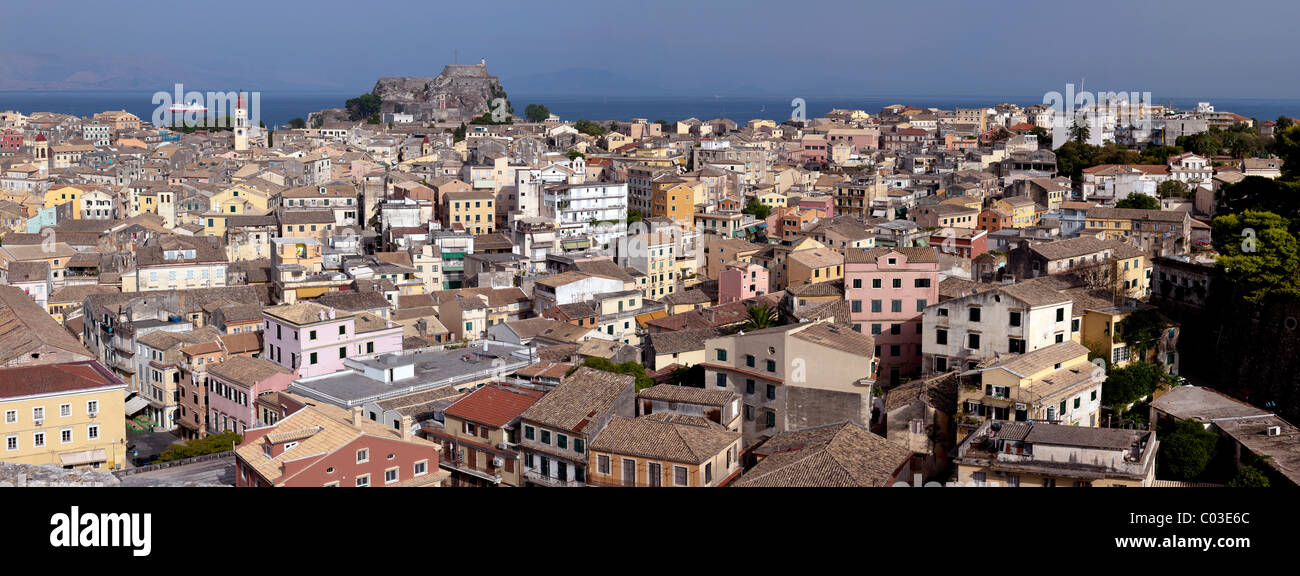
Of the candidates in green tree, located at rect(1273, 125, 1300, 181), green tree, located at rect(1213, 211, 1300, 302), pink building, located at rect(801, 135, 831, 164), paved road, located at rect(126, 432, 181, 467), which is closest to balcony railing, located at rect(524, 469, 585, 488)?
paved road, located at rect(126, 432, 181, 467)

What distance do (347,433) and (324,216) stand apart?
1429 centimetres

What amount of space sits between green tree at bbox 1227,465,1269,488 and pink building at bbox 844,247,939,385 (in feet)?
12.4

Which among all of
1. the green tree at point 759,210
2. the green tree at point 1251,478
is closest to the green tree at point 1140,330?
the green tree at point 1251,478

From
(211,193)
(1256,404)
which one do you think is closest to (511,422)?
(1256,404)

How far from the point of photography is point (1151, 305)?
12.3 meters

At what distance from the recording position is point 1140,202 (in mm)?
20641

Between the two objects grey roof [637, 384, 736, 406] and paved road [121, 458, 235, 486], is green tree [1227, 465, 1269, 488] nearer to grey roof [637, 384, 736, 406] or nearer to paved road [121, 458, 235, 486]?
grey roof [637, 384, 736, 406]

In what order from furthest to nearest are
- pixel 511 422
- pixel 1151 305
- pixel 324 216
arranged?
pixel 324 216 < pixel 1151 305 < pixel 511 422

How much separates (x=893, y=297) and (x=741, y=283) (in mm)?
5203

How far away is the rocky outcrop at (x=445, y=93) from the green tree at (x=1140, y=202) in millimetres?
35098

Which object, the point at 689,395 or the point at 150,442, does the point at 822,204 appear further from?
the point at 689,395
